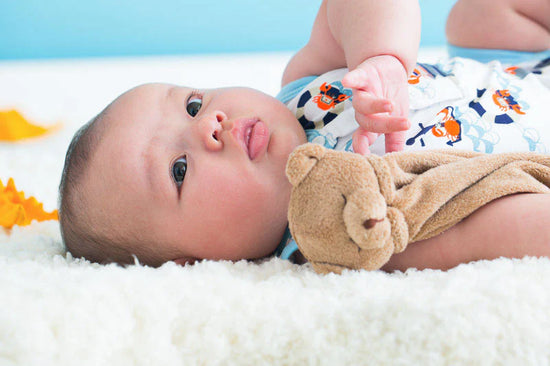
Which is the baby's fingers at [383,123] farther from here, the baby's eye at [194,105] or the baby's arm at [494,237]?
the baby's eye at [194,105]

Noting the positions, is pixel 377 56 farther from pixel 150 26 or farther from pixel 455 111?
pixel 150 26

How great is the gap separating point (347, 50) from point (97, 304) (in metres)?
0.61

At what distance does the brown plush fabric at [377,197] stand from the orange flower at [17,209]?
24.6 inches

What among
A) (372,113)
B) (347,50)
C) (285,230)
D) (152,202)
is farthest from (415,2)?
Result: (152,202)

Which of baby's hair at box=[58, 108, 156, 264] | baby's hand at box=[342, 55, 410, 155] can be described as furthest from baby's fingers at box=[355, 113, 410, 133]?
baby's hair at box=[58, 108, 156, 264]

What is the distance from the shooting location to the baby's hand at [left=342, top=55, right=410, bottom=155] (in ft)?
2.27

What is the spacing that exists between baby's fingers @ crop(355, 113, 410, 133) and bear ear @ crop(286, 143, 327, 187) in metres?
0.14

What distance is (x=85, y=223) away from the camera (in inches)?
33.1

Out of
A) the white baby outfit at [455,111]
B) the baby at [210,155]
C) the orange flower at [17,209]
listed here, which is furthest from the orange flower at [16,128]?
the white baby outfit at [455,111]

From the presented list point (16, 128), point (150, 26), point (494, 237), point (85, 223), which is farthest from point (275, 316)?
point (150, 26)

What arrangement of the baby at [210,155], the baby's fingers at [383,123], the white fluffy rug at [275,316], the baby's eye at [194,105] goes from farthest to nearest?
1. the baby's eye at [194,105]
2. the baby at [210,155]
3. the baby's fingers at [383,123]
4. the white fluffy rug at [275,316]

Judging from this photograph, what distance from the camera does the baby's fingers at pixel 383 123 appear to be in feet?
2.25

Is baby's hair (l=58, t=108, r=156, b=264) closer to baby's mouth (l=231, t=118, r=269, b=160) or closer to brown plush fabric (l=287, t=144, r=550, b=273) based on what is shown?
baby's mouth (l=231, t=118, r=269, b=160)

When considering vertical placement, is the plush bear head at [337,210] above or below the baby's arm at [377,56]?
below
